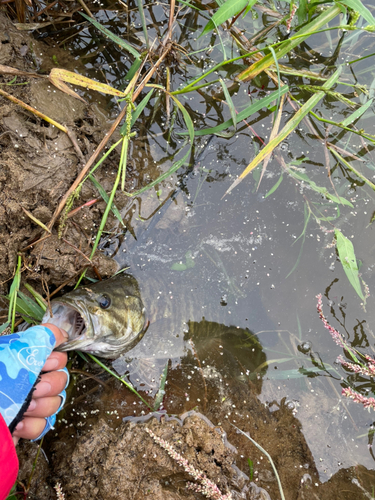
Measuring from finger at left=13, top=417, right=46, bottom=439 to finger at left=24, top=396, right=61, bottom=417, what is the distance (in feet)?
0.15

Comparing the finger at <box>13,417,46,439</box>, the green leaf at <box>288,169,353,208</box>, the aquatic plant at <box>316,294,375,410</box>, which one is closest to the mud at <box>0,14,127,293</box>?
the finger at <box>13,417,46,439</box>

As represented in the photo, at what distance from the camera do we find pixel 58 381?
118 inches

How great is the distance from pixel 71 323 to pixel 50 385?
53cm

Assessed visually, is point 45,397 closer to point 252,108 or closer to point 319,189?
point 252,108

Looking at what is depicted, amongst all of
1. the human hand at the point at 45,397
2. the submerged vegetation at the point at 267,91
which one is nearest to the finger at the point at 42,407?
the human hand at the point at 45,397

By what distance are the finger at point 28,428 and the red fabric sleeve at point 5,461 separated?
1.49ft

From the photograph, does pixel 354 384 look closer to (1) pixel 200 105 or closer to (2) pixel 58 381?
(2) pixel 58 381

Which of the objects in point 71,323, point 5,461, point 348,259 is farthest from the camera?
point 348,259

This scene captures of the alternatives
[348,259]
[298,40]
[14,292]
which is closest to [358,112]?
[298,40]

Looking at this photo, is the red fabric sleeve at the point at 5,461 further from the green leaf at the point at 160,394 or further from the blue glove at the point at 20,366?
the green leaf at the point at 160,394

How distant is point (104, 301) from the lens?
9.56 ft

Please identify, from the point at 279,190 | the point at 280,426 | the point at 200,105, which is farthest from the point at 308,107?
the point at 280,426

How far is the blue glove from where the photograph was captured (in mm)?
2693

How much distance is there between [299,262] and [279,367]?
1056 millimetres
